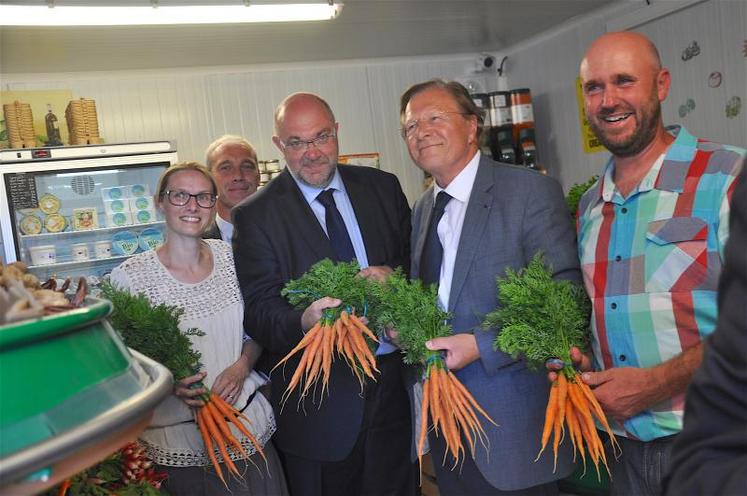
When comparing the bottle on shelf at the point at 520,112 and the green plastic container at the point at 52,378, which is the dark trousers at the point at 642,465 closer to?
→ the green plastic container at the point at 52,378

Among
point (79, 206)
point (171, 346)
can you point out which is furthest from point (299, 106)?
point (79, 206)

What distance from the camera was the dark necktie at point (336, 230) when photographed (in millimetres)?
2791

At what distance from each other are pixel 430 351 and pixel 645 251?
668mm

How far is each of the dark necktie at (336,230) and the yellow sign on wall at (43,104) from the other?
4062 mm

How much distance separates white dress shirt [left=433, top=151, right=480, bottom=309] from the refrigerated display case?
3923 mm

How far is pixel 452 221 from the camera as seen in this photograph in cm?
244

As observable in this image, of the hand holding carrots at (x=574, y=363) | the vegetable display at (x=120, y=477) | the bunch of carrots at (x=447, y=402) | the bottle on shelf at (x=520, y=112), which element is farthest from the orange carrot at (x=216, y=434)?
the bottle on shelf at (x=520, y=112)

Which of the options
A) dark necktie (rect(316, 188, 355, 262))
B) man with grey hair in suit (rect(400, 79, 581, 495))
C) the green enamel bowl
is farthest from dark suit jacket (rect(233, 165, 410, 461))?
the green enamel bowl

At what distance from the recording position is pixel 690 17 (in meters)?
5.49

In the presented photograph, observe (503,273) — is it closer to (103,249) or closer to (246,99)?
(103,249)

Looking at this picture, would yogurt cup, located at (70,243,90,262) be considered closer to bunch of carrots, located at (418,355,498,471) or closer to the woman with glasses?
the woman with glasses

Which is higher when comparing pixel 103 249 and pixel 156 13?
pixel 156 13

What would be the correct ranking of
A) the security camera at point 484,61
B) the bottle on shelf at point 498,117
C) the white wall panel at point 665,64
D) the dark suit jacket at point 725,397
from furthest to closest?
1. the security camera at point 484,61
2. the bottle on shelf at point 498,117
3. the white wall panel at point 665,64
4. the dark suit jacket at point 725,397

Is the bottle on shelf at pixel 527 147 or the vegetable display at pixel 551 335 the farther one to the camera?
the bottle on shelf at pixel 527 147
